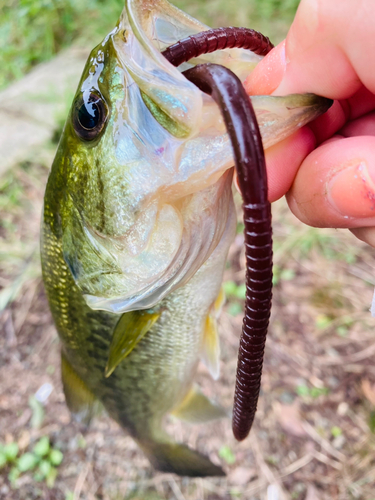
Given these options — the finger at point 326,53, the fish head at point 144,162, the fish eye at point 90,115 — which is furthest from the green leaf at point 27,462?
the finger at point 326,53

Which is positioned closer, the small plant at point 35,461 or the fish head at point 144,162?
the fish head at point 144,162

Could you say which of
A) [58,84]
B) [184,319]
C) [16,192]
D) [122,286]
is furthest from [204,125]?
[58,84]

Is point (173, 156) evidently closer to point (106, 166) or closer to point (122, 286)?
point (106, 166)

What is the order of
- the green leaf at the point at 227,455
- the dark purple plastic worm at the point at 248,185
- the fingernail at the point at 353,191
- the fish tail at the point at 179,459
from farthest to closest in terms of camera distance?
the green leaf at the point at 227,455
the fish tail at the point at 179,459
the fingernail at the point at 353,191
the dark purple plastic worm at the point at 248,185

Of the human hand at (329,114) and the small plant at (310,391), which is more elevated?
the human hand at (329,114)

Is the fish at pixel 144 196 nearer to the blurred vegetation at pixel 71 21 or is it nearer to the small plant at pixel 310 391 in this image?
the small plant at pixel 310 391
